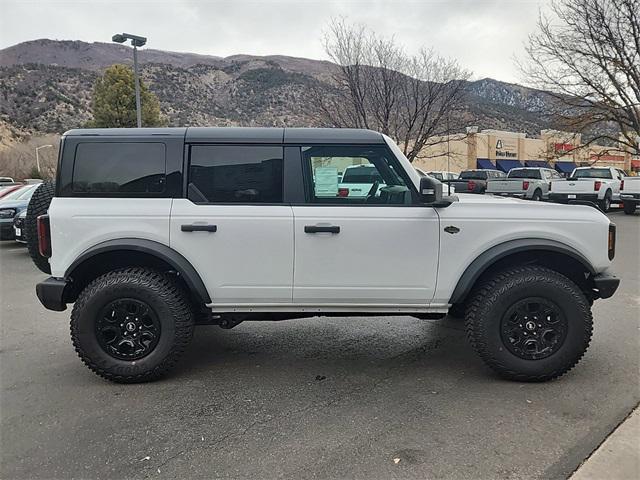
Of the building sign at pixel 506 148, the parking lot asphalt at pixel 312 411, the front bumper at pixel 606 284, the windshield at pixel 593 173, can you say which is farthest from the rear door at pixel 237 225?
the building sign at pixel 506 148

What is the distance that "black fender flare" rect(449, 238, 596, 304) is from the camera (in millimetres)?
3730

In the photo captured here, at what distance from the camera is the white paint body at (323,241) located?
3732mm

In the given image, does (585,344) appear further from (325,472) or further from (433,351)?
(325,472)

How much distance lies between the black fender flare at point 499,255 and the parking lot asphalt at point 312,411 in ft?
2.51

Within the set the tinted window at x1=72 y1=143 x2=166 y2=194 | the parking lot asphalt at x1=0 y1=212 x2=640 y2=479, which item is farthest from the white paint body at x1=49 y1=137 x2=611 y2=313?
the parking lot asphalt at x1=0 y1=212 x2=640 y2=479

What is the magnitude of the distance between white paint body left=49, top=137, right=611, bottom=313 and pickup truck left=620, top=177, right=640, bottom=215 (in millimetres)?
17518

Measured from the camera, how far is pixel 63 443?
3010 millimetres

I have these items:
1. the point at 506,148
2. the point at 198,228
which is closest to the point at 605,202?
the point at 198,228

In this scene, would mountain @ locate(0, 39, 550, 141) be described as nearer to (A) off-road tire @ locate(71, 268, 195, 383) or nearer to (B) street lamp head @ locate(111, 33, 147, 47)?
(B) street lamp head @ locate(111, 33, 147, 47)

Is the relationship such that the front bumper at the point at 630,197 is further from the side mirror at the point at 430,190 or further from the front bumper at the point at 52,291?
the front bumper at the point at 52,291

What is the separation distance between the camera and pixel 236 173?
385 cm

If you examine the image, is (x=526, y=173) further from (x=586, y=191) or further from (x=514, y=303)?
(x=514, y=303)

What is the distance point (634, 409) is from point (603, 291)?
0.90 meters

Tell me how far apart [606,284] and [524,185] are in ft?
60.3
